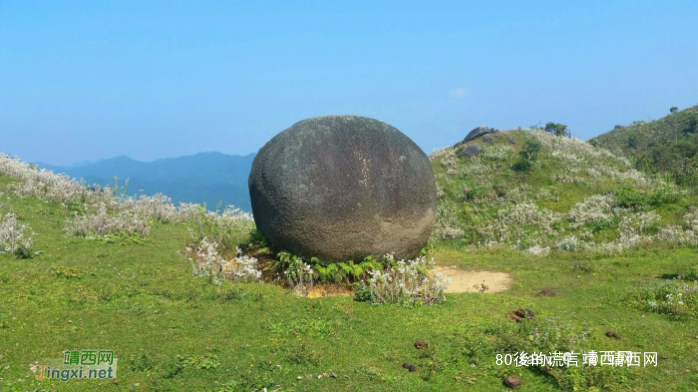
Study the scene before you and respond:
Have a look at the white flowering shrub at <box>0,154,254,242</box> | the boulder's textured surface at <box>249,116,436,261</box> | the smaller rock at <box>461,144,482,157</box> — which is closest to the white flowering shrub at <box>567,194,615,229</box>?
the smaller rock at <box>461,144,482,157</box>

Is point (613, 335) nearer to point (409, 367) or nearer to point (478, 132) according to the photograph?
point (409, 367)

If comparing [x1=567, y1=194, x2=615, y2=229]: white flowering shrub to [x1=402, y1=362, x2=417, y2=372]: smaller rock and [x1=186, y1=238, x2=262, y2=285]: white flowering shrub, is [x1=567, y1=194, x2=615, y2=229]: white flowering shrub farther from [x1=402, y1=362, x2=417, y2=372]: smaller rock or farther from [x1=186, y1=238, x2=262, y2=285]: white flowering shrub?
[x1=402, y1=362, x2=417, y2=372]: smaller rock

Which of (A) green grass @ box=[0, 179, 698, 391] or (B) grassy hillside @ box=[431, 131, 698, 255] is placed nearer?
(A) green grass @ box=[0, 179, 698, 391]

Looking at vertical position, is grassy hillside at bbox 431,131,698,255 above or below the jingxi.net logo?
above

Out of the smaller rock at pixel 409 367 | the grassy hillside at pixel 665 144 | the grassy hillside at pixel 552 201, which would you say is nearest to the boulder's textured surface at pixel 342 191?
the smaller rock at pixel 409 367

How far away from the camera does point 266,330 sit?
6359mm

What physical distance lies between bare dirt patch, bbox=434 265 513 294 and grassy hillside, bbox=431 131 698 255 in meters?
3.99

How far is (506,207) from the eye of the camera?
21.2 m

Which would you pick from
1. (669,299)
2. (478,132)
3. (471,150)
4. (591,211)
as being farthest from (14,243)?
(478,132)

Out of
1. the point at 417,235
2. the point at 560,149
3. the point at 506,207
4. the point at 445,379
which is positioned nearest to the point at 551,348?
the point at 445,379

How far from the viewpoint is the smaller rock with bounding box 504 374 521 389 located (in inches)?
197

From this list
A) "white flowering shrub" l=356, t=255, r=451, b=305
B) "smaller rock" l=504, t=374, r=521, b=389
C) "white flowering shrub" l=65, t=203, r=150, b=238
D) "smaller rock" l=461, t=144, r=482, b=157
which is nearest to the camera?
"smaller rock" l=504, t=374, r=521, b=389

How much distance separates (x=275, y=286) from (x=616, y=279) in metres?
7.43

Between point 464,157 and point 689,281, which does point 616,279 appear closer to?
point 689,281
